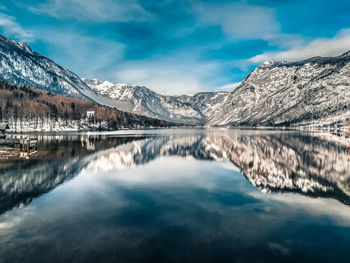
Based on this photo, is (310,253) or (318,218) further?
(318,218)

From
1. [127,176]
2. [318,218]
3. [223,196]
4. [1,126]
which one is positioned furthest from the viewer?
[1,126]

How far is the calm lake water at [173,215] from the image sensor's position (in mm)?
18125

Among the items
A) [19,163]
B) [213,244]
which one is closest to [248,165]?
[213,244]

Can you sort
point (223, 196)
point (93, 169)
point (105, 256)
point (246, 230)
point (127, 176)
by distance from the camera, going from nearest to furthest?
point (105, 256) < point (246, 230) < point (223, 196) < point (127, 176) < point (93, 169)

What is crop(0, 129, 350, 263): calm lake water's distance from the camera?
18.1m

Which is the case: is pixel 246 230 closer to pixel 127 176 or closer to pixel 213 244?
pixel 213 244

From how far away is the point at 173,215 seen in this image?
26.2 metres

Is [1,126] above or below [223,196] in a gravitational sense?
above

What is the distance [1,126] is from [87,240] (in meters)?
85.1

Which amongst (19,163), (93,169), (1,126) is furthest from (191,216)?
(1,126)

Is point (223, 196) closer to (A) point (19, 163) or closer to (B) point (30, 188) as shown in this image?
(B) point (30, 188)

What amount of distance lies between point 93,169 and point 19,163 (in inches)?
677

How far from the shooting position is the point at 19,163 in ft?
183

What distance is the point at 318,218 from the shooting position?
83.6ft
